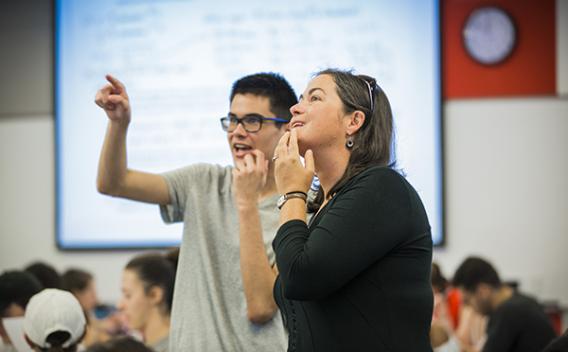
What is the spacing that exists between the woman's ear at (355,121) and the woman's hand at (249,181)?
0.32 meters

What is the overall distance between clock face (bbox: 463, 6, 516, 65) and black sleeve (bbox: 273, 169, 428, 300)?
12.8ft

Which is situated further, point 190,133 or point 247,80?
point 190,133

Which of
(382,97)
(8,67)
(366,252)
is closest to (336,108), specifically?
(382,97)

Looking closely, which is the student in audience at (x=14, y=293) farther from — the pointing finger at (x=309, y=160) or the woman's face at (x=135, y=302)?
the pointing finger at (x=309, y=160)

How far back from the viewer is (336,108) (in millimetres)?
1607

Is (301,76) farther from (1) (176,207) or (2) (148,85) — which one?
(1) (176,207)

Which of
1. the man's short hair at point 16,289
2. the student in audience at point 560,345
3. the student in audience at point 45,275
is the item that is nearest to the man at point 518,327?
the student in audience at point 45,275

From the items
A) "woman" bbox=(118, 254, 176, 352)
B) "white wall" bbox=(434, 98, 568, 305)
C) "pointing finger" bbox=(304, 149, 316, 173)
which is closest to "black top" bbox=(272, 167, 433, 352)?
"pointing finger" bbox=(304, 149, 316, 173)

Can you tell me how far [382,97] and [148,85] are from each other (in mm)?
3809

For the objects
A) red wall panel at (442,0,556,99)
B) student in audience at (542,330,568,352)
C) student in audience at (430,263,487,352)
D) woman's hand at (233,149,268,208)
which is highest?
red wall panel at (442,0,556,99)

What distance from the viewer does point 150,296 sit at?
2.68 metres

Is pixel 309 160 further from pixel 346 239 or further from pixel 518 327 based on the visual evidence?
pixel 518 327

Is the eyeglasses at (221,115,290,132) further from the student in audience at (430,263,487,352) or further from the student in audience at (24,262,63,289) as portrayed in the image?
the student in audience at (430,263,487,352)

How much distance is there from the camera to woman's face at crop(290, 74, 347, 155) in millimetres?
1595
